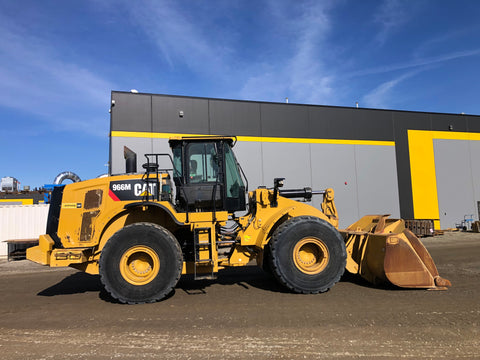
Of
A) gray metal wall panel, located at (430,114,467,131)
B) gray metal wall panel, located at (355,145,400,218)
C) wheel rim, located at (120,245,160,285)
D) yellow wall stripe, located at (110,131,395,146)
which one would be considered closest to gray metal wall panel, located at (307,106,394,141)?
yellow wall stripe, located at (110,131,395,146)

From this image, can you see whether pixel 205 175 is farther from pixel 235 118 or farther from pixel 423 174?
pixel 423 174

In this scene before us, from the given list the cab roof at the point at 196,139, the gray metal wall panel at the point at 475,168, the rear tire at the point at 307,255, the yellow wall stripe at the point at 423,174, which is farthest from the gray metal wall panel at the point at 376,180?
the cab roof at the point at 196,139

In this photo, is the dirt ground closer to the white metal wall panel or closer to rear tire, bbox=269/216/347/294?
rear tire, bbox=269/216/347/294

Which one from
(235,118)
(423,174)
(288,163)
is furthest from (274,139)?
(423,174)

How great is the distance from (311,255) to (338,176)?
12.0 meters

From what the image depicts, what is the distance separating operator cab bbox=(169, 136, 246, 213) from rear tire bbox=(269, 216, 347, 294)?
1.17 meters

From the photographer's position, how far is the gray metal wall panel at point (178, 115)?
574 inches

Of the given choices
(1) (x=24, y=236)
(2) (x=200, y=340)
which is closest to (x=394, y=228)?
(2) (x=200, y=340)

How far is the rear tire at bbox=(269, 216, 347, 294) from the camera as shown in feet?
18.0

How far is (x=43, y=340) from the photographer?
12.4ft

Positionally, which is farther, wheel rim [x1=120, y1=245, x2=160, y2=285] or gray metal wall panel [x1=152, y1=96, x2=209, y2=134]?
gray metal wall panel [x1=152, y1=96, x2=209, y2=134]

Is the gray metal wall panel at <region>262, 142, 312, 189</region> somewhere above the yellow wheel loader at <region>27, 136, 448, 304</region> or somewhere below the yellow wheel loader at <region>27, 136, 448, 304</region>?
above

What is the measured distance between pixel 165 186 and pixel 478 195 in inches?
838

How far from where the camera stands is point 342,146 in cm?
1727
